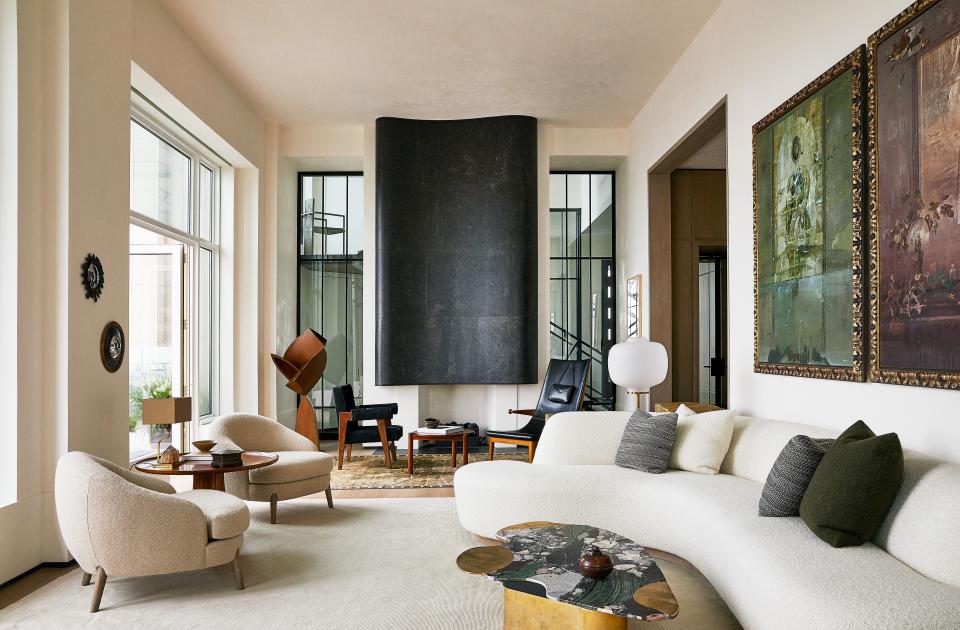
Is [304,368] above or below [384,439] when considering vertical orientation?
above

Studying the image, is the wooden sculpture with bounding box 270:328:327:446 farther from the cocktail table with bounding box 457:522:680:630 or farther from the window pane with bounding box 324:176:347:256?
the cocktail table with bounding box 457:522:680:630

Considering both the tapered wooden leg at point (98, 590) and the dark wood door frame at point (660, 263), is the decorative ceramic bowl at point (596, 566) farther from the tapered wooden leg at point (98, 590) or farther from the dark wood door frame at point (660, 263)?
the dark wood door frame at point (660, 263)

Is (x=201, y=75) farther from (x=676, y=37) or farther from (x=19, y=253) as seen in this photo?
(x=676, y=37)

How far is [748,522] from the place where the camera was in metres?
3.02

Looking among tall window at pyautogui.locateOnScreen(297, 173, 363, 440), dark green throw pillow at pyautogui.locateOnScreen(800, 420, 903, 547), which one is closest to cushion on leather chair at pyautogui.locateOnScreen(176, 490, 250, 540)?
dark green throw pillow at pyautogui.locateOnScreen(800, 420, 903, 547)

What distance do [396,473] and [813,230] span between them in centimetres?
436

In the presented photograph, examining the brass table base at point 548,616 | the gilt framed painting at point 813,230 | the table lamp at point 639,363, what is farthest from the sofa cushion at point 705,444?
the brass table base at point 548,616

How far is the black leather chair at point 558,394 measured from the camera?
23.1 feet

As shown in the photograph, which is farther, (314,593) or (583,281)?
(583,281)

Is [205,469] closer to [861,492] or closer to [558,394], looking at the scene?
[861,492]

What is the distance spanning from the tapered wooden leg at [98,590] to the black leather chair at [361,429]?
148 inches

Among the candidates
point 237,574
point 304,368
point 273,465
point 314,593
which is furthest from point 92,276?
point 304,368

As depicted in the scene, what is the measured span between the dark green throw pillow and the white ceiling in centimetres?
406

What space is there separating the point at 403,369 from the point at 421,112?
294 cm
